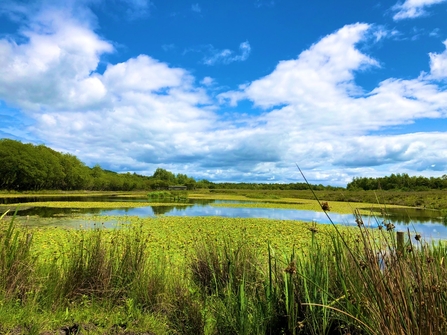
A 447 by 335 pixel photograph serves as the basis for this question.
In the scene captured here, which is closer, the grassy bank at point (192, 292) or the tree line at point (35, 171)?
the grassy bank at point (192, 292)

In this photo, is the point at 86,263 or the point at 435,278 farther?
the point at 86,263

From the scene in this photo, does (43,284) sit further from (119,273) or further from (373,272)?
(373,272)

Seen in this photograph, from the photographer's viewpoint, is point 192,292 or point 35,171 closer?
point 192,292

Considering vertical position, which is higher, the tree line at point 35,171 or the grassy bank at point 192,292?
the tree line at point 35,171

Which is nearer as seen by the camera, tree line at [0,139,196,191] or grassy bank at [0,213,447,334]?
grassy bank at [0,213,447,334]

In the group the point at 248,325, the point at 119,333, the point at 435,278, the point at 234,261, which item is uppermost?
the point at 435,278

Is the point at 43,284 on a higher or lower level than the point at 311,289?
lower

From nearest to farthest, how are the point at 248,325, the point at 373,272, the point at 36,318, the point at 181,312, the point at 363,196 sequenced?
the point at 373,272
the point at 248,325
the point at 36,318
the point at 181,312
the point at 363,196

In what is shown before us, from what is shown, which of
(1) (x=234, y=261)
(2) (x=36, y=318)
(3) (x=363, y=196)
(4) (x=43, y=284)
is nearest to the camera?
(2) (x=36, y=318)

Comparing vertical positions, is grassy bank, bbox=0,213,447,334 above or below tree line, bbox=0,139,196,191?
below

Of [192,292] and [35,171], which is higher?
[35,171]

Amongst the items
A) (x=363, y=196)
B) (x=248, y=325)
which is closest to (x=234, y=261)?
(x=248, y=325)

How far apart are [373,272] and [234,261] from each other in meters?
2.74

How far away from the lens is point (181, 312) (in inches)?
152
